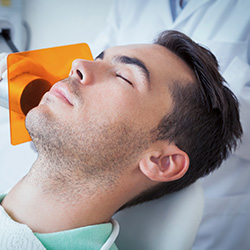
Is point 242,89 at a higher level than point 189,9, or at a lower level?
lower

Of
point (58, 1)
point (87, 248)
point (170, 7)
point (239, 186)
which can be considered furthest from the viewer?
point (58, 1)

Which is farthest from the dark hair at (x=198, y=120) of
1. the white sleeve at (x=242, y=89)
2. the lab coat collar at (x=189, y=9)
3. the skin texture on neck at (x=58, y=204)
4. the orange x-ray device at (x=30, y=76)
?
the lab coat collar at (x=189, y=9)

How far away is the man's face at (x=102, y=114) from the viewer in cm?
90

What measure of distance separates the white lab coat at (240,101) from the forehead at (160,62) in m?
0.41

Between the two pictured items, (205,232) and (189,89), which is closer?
(189,89)

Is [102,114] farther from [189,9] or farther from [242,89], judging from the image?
[189,9]

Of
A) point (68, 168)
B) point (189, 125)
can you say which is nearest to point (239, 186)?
point (189, 125)

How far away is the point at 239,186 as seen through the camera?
143 cm

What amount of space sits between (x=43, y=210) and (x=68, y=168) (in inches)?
5.3

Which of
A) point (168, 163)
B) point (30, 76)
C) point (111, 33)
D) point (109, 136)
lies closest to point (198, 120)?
point (168, 163)

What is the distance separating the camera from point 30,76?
106 centimetres

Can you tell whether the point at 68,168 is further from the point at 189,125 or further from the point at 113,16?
the point at 113,16

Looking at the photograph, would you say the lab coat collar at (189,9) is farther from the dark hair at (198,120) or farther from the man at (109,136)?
the man at (109,136)

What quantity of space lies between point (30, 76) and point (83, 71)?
212mm
